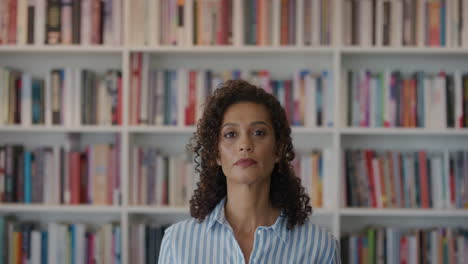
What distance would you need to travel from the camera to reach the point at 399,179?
266 cm

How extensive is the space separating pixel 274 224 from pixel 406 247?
61.8 inches

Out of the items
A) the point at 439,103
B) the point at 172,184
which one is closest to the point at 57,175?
the point at 172,184

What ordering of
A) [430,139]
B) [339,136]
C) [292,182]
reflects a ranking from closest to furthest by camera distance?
[292,182] → [339,136] → [430,139]

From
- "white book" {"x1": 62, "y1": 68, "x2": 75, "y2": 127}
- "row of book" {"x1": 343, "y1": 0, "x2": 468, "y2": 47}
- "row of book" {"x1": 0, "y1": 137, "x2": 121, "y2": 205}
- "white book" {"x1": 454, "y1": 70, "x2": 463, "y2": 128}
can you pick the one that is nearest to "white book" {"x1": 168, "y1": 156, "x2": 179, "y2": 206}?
"row of book" {"x1": 0, "y1": 137, "x2": 121, "y2": 205}

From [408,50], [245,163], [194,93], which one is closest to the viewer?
[245,163]

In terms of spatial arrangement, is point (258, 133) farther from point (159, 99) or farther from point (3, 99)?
point (3, 99)

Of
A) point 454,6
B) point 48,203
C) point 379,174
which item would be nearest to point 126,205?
point 48,203

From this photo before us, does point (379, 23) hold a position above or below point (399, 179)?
above

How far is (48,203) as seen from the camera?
8.87ft

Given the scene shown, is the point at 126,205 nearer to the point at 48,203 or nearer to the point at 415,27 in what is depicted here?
the point at 48,203

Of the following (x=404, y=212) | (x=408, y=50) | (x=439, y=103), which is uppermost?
(x=408, y=50)

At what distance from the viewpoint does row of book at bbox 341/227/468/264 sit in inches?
104

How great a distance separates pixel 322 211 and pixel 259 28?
3.07 feet

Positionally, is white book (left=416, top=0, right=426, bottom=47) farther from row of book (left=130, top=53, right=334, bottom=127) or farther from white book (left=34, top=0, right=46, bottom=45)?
white book (left=34, top=0, right=46, bottom=45)
